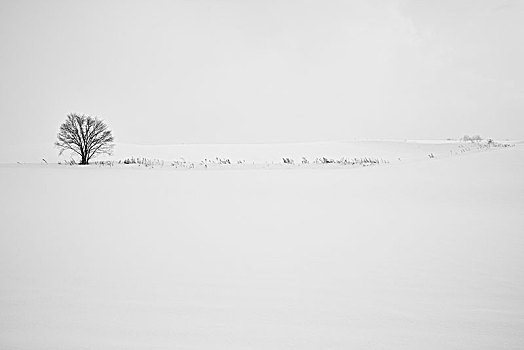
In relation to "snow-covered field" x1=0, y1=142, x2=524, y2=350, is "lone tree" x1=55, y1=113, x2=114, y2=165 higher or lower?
higher

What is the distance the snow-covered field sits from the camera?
5.93 feet

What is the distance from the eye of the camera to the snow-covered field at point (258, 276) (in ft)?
5.93

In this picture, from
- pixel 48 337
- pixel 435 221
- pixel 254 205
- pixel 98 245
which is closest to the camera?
pixel 48 337

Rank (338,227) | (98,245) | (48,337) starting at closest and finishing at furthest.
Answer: (48,337), (98,245), (338,227)

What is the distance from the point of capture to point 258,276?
8.70ft

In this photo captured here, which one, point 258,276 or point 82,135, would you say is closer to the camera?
point 258,276

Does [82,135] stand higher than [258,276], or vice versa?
[82,135]

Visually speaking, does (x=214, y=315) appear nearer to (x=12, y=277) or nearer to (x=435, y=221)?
(x=12, y=277)

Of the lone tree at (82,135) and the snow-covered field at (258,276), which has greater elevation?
the lone tree at (82,135)

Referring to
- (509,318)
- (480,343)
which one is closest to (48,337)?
(480,343)

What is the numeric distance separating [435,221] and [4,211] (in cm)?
688

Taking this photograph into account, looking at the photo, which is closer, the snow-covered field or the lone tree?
the snow-covered field

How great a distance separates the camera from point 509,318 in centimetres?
201

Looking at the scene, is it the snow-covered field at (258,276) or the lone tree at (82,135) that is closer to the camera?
the snow-covered field at (258,276)
